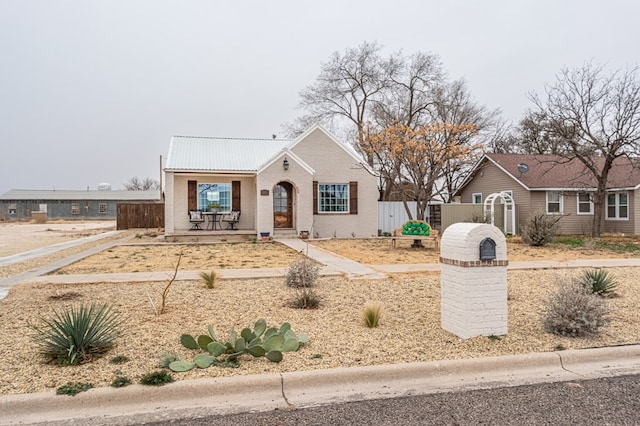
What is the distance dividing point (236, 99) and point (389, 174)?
16672mm

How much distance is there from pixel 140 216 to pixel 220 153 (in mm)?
12709

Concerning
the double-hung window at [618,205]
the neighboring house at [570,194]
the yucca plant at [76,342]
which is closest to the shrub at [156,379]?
the yucca plant at [76,342]

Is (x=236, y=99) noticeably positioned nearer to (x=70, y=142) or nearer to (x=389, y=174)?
(x=389, y=174)

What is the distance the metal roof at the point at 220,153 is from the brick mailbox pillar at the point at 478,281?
15.6 metres

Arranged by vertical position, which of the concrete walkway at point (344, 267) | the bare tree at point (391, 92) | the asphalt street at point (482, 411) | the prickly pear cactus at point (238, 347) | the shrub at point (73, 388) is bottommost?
the asphalt street at point (482, 411)

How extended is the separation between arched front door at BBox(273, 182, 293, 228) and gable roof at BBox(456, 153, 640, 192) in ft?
40.2

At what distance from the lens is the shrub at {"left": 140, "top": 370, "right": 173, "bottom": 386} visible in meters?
4.14

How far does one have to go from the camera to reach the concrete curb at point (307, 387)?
3816 millimetres

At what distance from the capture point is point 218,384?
4180 millimetres

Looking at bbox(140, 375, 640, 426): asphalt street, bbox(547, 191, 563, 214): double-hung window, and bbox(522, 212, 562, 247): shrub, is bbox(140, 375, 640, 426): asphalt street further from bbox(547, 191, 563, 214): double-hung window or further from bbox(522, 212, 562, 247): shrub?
bbox(547, 191, 563, 214): double-hung window

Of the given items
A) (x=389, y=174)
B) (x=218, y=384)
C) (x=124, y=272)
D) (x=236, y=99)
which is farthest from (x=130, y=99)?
(x=218, y=384)

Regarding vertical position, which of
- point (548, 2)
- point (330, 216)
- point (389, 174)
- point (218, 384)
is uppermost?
point (548, 2)

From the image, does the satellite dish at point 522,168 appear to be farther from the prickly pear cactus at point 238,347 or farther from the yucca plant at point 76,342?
the yucca plant at point 76,342

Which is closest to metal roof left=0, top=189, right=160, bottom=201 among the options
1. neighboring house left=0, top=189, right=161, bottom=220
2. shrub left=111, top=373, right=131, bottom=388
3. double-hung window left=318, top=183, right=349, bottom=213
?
neighboring house left=0, top=189, right=161, bottom=220
